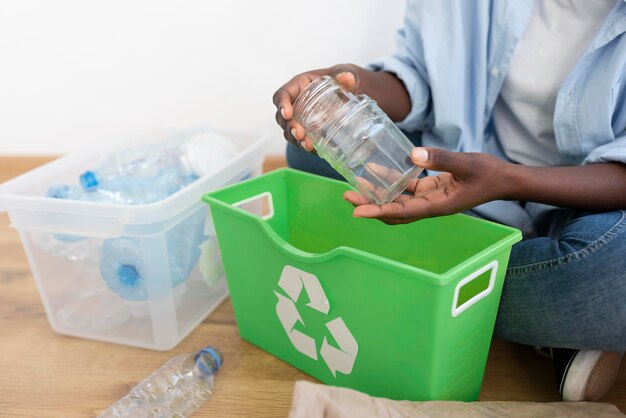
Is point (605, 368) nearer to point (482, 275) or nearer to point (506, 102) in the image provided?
point (482, 275)

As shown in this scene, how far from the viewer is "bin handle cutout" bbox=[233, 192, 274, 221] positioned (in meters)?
0.81

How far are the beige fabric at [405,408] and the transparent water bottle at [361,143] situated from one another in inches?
8.2

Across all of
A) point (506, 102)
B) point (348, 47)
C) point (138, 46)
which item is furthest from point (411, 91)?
point (138, 46)

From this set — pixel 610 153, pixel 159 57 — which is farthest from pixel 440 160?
pixel 159 57

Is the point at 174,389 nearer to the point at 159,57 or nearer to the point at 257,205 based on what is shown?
the point at 257,205

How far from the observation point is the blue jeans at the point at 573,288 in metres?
0.62

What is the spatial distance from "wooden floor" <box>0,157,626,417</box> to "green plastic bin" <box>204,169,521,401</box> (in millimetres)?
44

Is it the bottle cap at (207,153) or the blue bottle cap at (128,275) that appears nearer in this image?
the blue bottle cap at (128,275)

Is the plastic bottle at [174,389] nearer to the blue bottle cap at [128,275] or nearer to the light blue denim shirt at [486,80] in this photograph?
the blue bottle cap at [128,275]

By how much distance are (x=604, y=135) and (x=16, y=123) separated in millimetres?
1229

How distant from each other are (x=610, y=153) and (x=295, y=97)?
371 mm

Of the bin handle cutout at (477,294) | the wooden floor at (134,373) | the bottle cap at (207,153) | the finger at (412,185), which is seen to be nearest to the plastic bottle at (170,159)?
the bottle cap at (207,153)

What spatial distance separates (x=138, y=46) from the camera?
122 cm

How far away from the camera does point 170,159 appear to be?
99 centimetres
